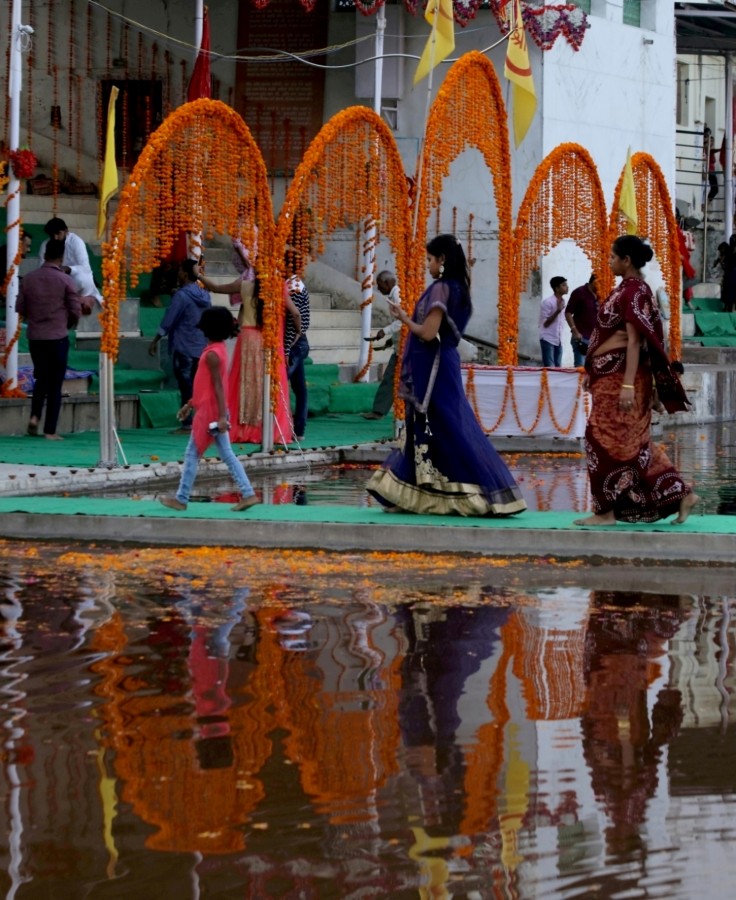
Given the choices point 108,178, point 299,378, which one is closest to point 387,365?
point 299,378

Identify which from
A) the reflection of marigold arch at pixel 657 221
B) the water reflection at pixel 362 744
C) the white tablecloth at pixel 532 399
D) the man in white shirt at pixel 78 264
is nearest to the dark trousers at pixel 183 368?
the man in white shirt at pixel 78 264

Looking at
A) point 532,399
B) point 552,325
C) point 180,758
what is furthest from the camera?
point 552,325

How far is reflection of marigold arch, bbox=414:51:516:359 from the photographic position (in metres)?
Result: 17.1

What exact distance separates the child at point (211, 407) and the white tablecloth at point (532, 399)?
8053 millimetres

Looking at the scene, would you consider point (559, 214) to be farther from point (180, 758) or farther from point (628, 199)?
point (180, 758)

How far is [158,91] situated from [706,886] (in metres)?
24.1

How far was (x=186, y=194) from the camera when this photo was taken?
Answer: 14711 millimetres

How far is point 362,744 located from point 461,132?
1260 cm

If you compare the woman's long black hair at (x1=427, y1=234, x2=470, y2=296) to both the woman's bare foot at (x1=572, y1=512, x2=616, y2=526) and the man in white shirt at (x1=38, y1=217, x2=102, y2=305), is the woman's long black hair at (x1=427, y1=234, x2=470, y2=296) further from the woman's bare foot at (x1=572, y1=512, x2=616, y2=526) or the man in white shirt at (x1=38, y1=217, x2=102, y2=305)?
the man in white shirt at (x1=38, y1=217, x2=102, y2=305)

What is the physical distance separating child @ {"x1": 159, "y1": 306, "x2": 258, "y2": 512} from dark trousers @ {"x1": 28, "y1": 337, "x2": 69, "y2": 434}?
17.7 ft

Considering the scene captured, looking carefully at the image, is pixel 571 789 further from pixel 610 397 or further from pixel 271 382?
pixel 271 382

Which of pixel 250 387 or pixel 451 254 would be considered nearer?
pixel 451 254

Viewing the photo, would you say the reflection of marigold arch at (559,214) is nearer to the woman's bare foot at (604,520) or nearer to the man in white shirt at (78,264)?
the man in white shirt at (78,264)

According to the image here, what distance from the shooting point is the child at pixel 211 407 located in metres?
11.0
